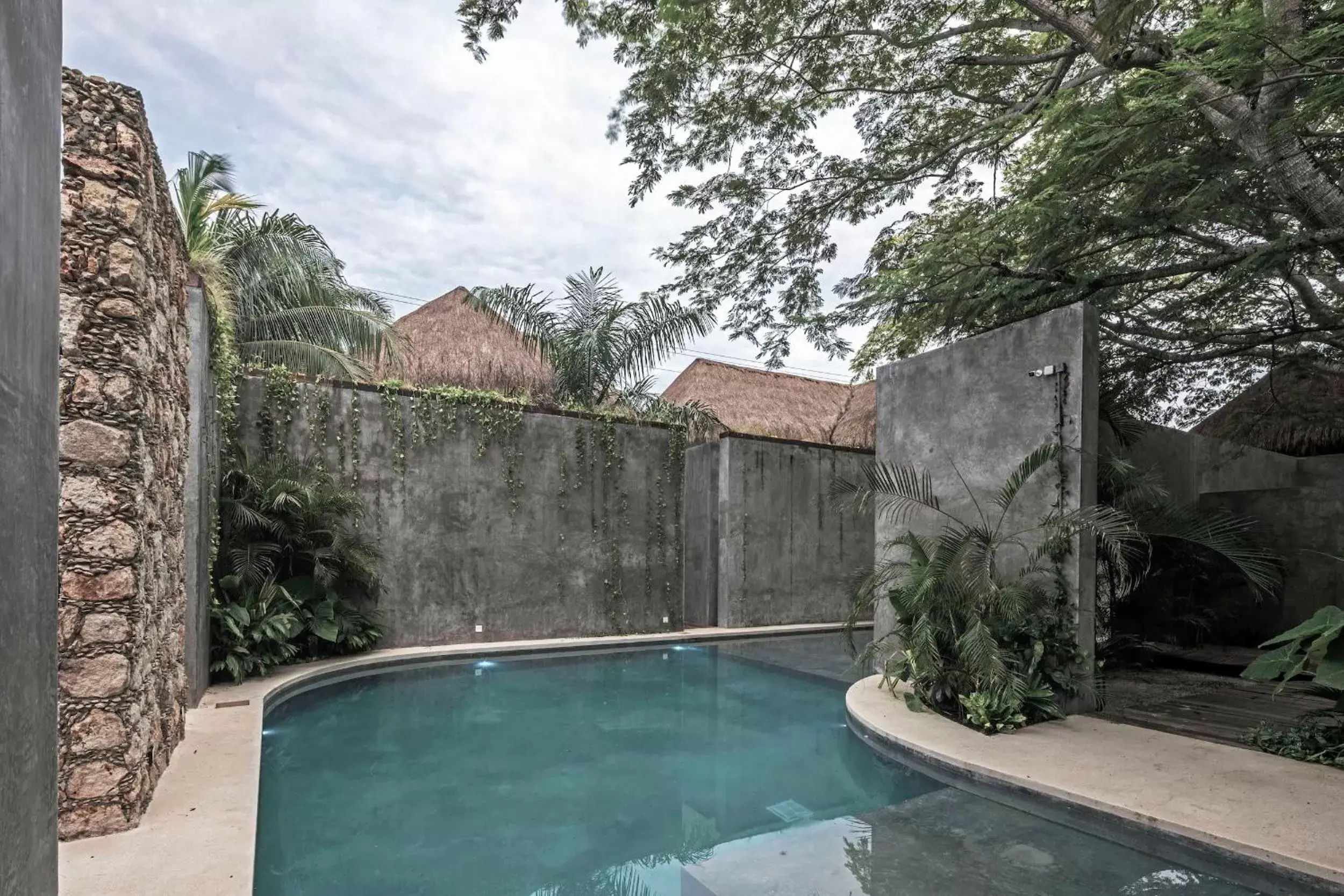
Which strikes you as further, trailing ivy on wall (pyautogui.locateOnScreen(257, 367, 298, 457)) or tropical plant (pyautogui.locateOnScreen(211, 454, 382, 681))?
trailing ivy on wall (pyautogui.locateOnScreen(257, 367, 298, 457))

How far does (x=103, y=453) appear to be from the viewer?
3.03 meters

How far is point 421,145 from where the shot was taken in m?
9.55

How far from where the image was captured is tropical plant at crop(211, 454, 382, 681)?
20.8 ft

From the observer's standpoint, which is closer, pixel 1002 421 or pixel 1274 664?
pixel 1274 664

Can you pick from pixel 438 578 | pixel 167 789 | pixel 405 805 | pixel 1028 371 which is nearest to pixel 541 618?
pixel 438 578

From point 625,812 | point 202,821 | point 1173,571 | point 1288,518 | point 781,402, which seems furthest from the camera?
point 781,402

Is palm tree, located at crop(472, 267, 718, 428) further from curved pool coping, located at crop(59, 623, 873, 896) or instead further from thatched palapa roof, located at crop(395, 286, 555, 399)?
curved pool coping, located at crop(59, 623, 873, 896)

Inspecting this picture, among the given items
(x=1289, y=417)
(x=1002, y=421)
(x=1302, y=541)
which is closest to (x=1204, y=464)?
(x=1289, y=417)

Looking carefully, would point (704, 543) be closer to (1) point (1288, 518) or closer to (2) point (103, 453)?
(1) point (1288, 518)

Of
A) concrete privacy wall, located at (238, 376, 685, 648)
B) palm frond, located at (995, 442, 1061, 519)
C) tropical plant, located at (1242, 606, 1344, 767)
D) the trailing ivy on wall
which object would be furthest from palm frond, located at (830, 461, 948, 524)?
the trailing ivy on wall

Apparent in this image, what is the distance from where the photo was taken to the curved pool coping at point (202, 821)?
2.68m

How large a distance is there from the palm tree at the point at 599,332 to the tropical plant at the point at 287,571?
130 inches

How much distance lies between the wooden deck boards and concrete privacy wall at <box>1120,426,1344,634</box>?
1.88 metres

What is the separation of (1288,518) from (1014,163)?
5165mm
